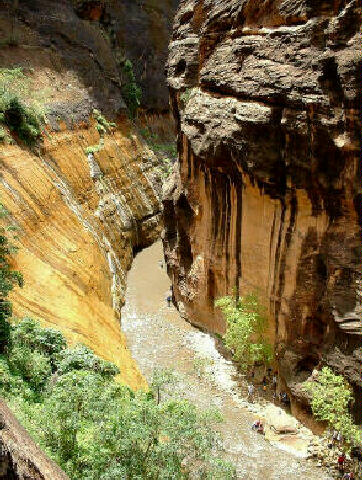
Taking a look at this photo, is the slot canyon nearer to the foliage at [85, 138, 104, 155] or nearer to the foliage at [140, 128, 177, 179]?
the foliage at [85, 138, 104, 155]

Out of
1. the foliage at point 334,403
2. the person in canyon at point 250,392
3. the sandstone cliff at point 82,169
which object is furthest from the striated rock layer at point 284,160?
the sandstone cliff at point 82,169

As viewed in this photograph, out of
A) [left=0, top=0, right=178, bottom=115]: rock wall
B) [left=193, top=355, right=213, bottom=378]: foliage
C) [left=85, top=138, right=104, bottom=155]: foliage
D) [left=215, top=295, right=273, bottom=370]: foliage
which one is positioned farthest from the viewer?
[left=0, top=0, right=178, bottom=115]: rock wall

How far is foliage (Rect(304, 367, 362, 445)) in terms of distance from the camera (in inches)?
499

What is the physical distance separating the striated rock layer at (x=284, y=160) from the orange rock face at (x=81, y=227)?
516 cm

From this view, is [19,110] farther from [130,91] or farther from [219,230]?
[130,91]

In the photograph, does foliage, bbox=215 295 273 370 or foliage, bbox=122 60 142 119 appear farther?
foliage, bbox=122 60 142 119

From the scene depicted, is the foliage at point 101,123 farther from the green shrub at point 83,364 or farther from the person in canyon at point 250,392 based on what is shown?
the green shrub at point 83,364

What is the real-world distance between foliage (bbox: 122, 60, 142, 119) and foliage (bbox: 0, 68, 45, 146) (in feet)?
30.9

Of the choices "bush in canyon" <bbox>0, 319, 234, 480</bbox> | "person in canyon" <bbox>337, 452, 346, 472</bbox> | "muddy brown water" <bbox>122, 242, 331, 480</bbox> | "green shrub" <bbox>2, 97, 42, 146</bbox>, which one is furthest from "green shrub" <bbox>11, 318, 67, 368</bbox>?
"green shrub" <bbox>2, 97, 42, 146</bbox>

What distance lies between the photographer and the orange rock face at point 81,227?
15.8m

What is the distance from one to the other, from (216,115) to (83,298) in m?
8.30

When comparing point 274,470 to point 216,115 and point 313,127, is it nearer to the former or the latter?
point 313,127

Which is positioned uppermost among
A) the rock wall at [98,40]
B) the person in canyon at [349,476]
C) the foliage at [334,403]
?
the rock wall at [98,40]

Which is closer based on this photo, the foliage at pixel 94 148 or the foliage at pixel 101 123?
the foliage at pixel 94 148
